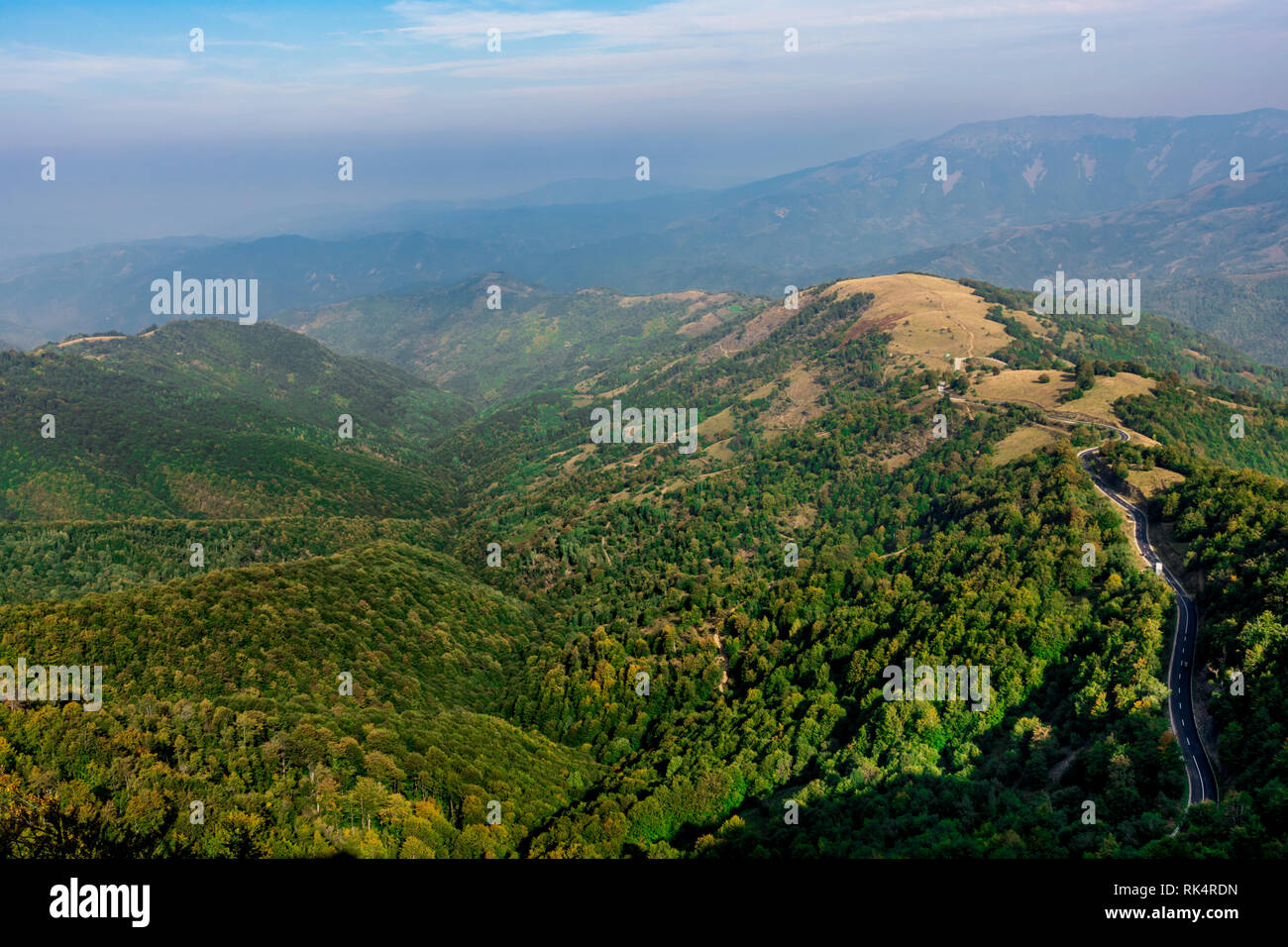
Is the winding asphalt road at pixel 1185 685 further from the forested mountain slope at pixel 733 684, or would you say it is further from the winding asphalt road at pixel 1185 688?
the forested mountain slope at pixel 733 684

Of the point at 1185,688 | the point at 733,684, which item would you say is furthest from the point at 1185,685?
the point at 733,684

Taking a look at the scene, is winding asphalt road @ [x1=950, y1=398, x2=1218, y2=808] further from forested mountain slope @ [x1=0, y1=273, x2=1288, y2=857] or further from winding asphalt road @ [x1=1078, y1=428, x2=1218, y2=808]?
→ forested mountain slope @ [x1=0, y1=273, x2=1288, y2=857]

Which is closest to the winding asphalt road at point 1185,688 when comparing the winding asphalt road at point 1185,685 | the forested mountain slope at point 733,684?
the winding asphalt road at point 1185,685

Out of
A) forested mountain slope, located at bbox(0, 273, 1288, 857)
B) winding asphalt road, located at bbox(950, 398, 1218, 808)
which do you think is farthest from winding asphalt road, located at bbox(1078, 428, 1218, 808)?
forested mountain slope, located at bbox(0, 273, 1288, 857)

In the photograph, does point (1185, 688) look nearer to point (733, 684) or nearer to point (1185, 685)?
point (1185, 685)
